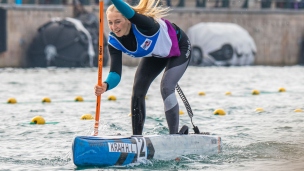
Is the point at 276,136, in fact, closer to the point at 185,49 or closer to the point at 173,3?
the point at 185,49

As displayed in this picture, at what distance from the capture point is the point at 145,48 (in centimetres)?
1016

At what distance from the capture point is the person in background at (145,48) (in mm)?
9875

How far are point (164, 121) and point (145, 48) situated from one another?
4.80 m

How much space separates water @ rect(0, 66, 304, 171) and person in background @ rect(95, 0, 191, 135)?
0.84 meters

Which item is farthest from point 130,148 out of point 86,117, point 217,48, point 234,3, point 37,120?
point 234,3

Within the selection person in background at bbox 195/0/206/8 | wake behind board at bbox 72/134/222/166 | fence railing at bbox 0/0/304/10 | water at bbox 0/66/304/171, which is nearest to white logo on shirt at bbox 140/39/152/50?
wake behind board at bbox 72/134/222/166

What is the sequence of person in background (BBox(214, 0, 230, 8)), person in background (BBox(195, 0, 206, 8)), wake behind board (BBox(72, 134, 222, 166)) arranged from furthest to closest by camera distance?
person in background (BBox(214, 0, 230, 8))
person in background (BBox(195, 0, 206, 8))
wake behind board (BBox(72, 134, 222, 166))

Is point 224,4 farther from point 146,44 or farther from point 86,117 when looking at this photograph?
point 146,44

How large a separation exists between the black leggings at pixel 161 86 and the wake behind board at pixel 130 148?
38cm

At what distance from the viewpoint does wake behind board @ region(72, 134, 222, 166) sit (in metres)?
9.52

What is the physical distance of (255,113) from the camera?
53.4 ft

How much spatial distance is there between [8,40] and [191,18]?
1024cm

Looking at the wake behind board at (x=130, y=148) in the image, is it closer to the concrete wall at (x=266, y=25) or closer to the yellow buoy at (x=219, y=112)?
the yellow buoy at (x=219, y=112)

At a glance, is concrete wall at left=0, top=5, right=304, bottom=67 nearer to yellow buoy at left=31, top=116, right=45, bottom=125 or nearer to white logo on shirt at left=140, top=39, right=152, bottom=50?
yellow buoy at left=31, top=116, right=45, bottom=125
